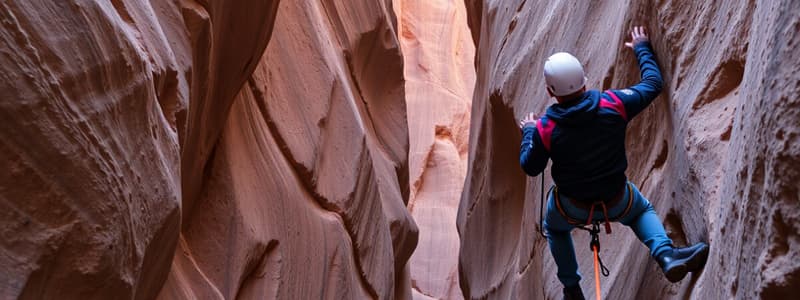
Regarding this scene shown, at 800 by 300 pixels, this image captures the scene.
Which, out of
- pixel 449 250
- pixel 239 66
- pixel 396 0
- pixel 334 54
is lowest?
pixel 449 250

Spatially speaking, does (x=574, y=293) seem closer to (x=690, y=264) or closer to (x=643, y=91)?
(x=643, y=91)

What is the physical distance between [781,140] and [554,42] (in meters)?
5.08

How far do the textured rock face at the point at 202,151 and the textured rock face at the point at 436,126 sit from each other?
5.05m

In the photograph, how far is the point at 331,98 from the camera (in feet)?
26.7

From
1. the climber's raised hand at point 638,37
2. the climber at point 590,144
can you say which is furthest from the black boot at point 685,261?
the climber's raised hand at point 638,37

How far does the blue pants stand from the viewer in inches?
178

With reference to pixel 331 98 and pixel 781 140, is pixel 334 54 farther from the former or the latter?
pixel 781 140

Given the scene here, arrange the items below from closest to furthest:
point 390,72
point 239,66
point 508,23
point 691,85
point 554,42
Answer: point 691,85 → point 239,66 → point 554,42 → point 508,23 → point 390,72

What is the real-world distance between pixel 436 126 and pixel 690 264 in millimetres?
14104

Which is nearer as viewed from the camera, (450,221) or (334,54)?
(334,54)

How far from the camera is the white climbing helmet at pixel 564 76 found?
15.4 ft

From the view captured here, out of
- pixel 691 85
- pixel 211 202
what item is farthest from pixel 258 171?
pixel 691 85

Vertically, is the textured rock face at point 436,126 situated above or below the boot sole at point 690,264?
above

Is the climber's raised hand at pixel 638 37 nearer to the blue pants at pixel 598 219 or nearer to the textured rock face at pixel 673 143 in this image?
the textured rock face at pixel 673 143
